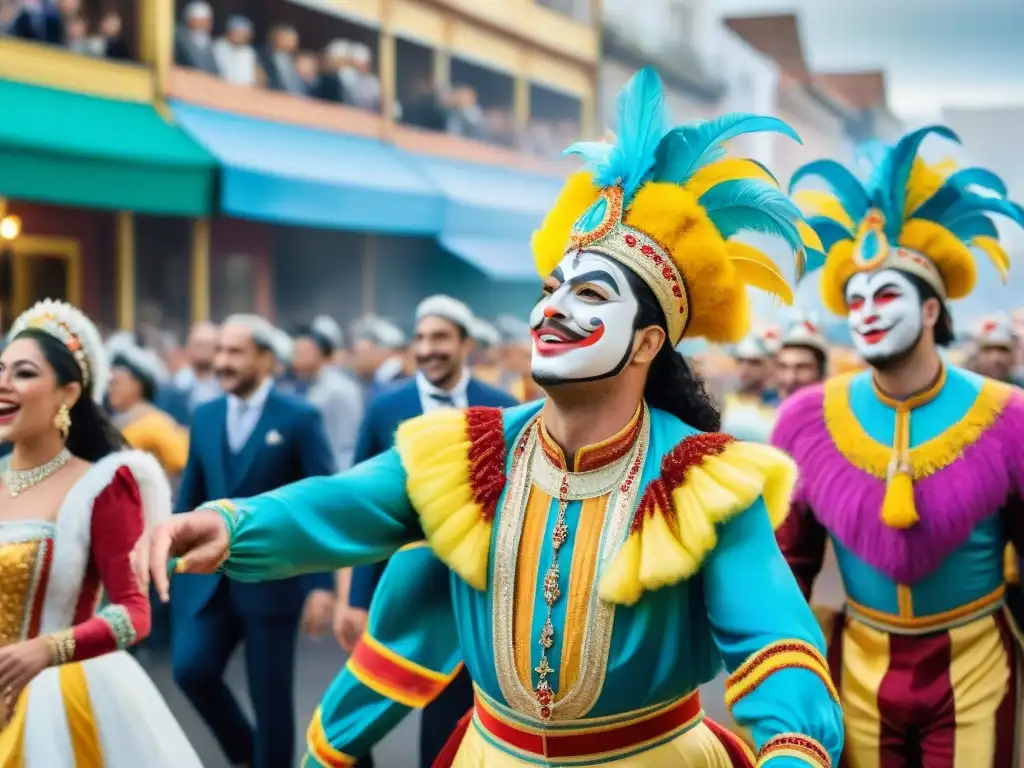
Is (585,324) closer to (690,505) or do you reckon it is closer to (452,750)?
(690,505)

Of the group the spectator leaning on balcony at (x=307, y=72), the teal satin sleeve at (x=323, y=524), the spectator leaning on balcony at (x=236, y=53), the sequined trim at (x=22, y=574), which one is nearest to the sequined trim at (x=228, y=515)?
the teal satin sleeve at (x=323, y=524)

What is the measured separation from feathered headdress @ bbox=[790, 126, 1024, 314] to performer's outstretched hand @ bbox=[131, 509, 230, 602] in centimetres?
228

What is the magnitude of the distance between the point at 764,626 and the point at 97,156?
860 cm

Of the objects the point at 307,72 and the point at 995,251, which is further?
the point at 307,72

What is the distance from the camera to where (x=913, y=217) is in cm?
407

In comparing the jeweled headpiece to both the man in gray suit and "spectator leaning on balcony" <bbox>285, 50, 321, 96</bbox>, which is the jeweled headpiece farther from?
"spectator leaning on balcony" <bbox>285, 50, 321, 96</bbox>

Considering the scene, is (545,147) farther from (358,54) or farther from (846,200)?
(846,200)

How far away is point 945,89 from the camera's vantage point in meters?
12.6

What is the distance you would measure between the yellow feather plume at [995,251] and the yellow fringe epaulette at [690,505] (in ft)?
6.37

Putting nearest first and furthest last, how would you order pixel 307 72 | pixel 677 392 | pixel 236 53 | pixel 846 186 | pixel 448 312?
pixel 677 392
pixel 846 186
pixel 448 312
pixel 236 53
pixel 307 72

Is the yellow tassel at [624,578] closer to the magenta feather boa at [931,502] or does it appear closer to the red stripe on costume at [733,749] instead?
the red stripe on costume at [733,749]

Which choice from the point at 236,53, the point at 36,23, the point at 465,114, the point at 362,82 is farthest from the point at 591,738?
the point at 465,114

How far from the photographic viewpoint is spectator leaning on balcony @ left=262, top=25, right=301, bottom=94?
12273 millimetres

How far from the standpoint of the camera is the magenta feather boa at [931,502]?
371 cm
